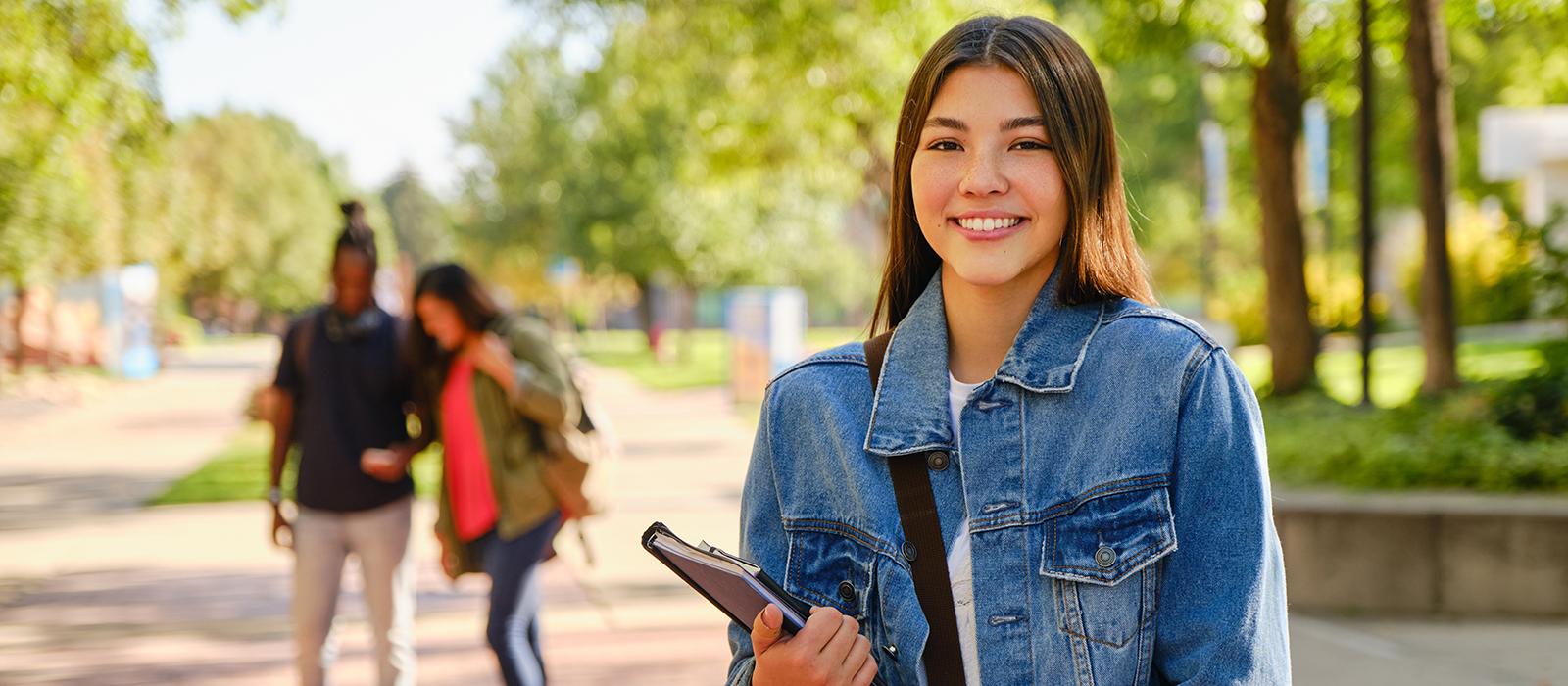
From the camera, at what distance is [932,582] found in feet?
5.73

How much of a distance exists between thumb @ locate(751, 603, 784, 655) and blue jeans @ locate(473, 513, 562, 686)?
131 inches

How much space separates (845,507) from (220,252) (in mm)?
52303

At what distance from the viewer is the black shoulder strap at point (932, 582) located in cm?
175

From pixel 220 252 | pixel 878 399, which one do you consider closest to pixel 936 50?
pixel 878 399

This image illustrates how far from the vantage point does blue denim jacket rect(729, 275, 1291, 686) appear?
5.50 ft

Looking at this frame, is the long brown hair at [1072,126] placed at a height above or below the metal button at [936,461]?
above

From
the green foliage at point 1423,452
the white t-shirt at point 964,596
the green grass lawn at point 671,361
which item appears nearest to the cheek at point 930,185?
the white t-shirt at point 964,596

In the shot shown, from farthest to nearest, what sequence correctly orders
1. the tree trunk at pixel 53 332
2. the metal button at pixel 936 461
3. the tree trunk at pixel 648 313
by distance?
the tree trunk at pixel 648 313 < the tree trunk at pixel 53 332 < the metal button at pixel 936 461

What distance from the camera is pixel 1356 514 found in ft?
24.1

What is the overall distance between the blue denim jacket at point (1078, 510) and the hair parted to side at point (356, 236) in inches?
149

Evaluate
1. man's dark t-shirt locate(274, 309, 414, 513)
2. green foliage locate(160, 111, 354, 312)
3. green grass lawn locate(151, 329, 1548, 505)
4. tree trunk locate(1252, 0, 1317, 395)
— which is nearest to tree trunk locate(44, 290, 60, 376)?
green foliage locate(160, 111, 354, 312)

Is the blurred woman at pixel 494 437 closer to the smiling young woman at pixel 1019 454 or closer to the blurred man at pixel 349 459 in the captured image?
the blurred man at pixel 349 459

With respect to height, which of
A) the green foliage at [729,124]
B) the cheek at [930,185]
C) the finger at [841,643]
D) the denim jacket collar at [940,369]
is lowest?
the finger at [841,643]

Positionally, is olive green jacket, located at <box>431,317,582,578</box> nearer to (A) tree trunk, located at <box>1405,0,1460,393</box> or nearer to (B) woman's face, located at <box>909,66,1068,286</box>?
(B) woman's face, located at <box>909,66,1068,286</box>
